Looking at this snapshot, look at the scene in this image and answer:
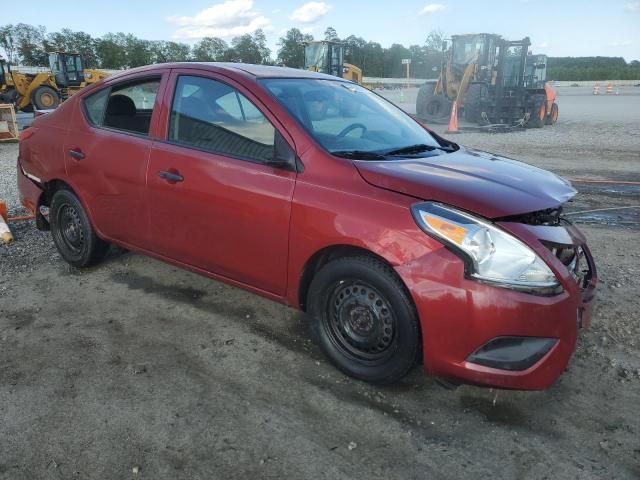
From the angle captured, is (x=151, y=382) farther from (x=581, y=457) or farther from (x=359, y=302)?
(x=581, y=457)

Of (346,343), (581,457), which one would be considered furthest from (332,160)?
(581,457)

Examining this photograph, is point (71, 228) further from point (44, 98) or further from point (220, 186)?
point (44, 98)

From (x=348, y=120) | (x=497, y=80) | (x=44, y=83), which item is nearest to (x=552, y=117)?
(x=497, y=80)

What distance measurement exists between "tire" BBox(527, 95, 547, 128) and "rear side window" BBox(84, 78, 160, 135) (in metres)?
16.2

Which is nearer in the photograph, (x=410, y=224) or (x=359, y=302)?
(x=410, y=224)

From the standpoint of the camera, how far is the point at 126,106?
156 inches

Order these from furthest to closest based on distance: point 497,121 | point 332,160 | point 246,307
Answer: point 497,121 → point 246,307 → point 332,160

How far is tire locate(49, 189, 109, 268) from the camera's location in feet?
13.9

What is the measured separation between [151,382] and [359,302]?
3.95 feet

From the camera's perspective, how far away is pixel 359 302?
2.77m

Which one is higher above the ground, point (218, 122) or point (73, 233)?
point (218, 122)

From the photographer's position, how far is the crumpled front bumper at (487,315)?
2332mm

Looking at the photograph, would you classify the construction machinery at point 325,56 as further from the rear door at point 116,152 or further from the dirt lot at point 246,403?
the dirt lot at point 246,403

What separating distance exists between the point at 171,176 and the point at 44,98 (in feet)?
68.6
